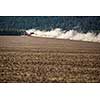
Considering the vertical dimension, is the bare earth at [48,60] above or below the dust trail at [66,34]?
below

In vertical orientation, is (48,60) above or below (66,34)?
below

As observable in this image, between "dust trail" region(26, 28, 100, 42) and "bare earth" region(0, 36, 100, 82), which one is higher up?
"dust trail" region(26, 28, 100, 42)
